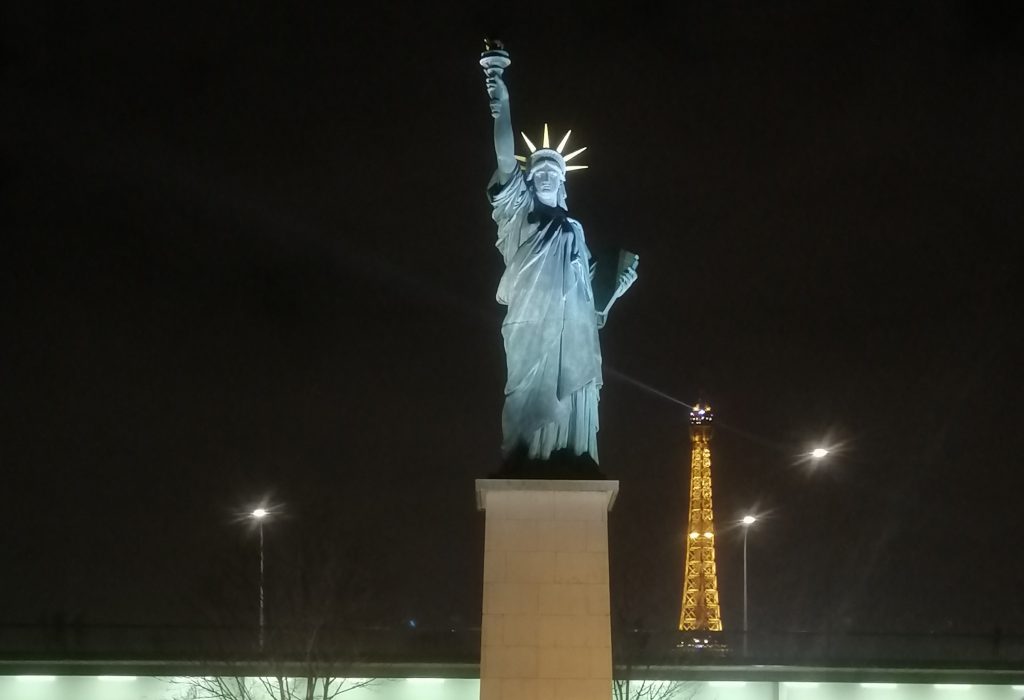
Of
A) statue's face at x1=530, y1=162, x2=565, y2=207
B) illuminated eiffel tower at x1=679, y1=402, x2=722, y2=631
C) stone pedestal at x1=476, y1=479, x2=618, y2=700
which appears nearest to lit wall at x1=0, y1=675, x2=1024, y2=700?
stone pedestal at x1=476, y1=479, x2=618, y2=700

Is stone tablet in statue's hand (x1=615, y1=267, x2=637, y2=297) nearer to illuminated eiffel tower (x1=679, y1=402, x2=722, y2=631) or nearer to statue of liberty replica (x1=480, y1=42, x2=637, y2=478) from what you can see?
statue of liberty replica (x1=480, y1=42, x2=637, y2=478)

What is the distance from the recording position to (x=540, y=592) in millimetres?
17875

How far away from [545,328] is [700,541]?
64889 mm

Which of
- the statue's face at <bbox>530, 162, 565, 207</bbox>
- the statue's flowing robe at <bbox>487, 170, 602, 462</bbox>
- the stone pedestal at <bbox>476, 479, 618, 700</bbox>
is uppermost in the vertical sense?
the statue's face at <bbox>530, 162, 565, 207</bbox>

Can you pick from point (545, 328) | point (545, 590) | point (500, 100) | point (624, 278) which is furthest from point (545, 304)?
point (545, 590)

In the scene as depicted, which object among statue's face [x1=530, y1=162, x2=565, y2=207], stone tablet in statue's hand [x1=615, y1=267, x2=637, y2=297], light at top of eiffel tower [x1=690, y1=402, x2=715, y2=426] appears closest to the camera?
statue's face [x1=530, y1=162, x2=565, y2=207]

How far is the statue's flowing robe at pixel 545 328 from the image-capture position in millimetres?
18812

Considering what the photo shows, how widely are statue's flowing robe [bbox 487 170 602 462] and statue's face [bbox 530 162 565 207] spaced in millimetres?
110

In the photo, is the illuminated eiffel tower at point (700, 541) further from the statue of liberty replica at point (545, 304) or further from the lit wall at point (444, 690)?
the statue of liberty replica at point (545, 304)

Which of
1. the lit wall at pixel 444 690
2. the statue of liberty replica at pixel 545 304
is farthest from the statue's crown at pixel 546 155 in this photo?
the lit wall at pixel 444 690

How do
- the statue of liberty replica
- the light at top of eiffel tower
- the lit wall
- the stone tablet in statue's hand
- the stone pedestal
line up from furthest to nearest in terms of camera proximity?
the light at top of eiffel tower < the lit wall < the stone tablet in statue's hand < the statue of liberty replica < the stone pedestal

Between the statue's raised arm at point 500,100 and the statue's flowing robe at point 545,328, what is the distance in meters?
0.33

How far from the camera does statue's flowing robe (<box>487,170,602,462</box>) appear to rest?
18812mm

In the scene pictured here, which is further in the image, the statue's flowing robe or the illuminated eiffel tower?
the illuminated eiffel tower
